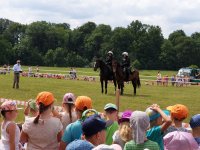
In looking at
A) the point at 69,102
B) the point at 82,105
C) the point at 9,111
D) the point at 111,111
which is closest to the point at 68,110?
the point at 69,102

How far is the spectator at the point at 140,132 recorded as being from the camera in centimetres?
475

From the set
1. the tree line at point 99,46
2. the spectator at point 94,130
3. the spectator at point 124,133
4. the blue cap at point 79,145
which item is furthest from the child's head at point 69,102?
the tree line at point 99,46

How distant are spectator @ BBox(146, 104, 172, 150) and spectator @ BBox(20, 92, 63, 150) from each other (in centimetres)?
128

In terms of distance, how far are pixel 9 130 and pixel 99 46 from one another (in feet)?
375

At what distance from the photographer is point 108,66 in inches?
1019

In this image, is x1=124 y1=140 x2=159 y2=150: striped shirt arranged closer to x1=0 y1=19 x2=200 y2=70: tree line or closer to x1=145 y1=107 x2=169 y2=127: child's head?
x1=145 y1=107 x2=169 y2=127: child's head

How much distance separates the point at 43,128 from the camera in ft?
19.2

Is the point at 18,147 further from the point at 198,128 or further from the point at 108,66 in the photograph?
the point at 108,66

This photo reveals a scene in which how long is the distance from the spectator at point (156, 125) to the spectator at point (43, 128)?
128 centimetres

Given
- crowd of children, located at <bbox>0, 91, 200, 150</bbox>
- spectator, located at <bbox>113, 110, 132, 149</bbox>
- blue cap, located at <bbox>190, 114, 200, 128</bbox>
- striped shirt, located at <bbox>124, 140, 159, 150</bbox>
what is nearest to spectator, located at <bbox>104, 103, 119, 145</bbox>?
crowd of children, located at <bbox>0, 91, 200, 150</bbox>

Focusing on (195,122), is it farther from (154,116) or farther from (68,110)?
(68,110)

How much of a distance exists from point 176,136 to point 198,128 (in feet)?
1.34

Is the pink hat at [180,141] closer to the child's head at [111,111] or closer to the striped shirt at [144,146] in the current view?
the striped shirt at [144,146]

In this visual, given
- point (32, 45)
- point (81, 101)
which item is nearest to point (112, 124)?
point (81, 101)
